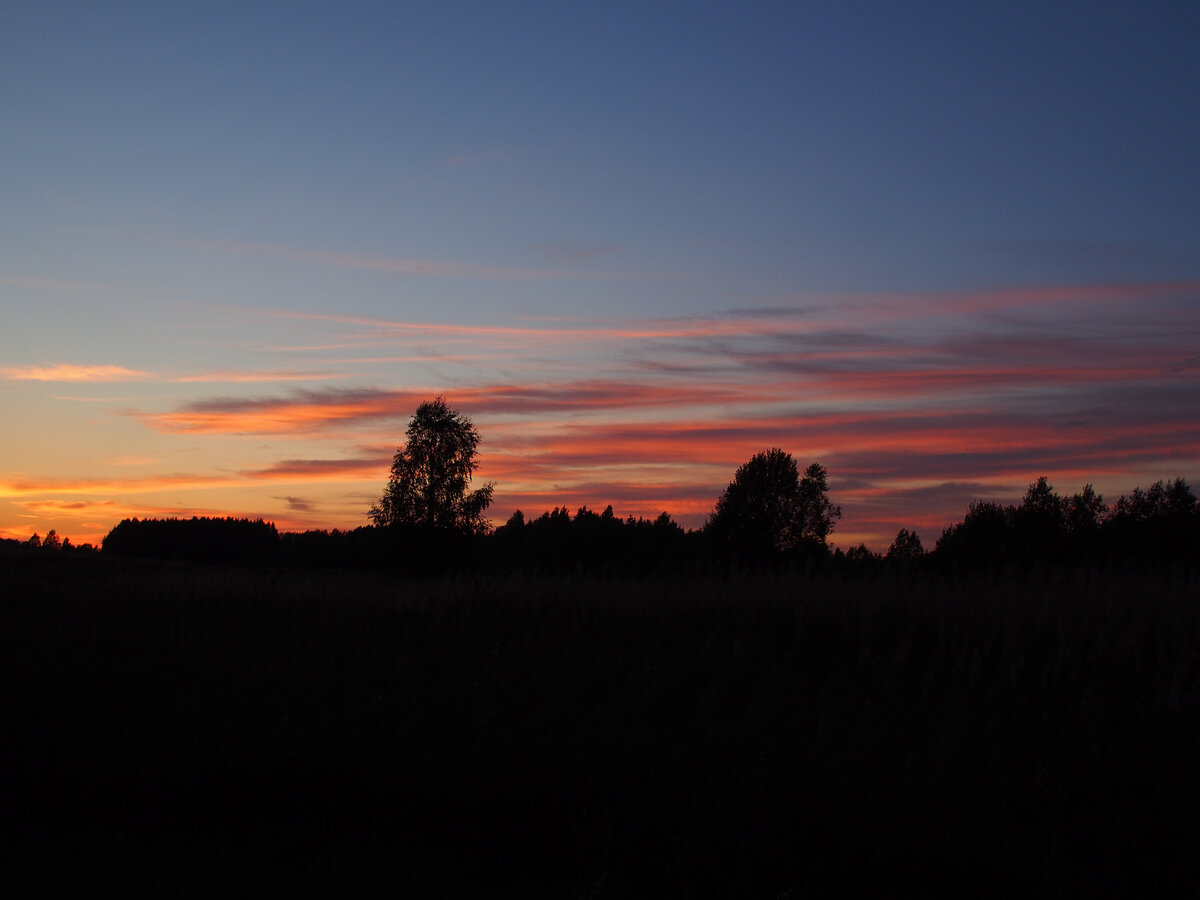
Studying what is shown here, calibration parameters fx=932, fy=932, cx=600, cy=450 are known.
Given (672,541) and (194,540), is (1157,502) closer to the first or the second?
(672,541)

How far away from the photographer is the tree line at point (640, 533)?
132 feet

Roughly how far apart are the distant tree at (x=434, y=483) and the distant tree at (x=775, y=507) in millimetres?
19667

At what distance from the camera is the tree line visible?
4025 centimetres

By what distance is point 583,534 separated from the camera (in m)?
61.7

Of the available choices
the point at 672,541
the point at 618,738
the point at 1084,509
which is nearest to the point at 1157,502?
the point at 1084,509

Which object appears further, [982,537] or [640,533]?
[640,533]

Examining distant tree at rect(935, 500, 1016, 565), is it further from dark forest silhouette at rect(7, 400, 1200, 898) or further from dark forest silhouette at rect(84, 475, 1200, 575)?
dark forest silhouette at rect(7, 400, 1200, 898)

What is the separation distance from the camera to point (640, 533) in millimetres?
63719

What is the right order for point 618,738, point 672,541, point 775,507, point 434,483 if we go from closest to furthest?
point 618,738
point 434,483
point 775,507
point 672,541

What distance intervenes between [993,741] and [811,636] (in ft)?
12.4

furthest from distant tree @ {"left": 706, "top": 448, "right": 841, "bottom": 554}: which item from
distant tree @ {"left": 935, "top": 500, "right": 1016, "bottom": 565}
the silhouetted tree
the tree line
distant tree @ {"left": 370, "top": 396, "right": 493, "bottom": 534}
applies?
the silhouetted tree

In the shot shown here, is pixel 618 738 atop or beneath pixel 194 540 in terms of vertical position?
beneath

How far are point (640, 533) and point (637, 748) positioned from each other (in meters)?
54.0

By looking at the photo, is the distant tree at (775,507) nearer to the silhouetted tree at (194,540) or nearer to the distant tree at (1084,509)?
the distant tree at (1084,509)
